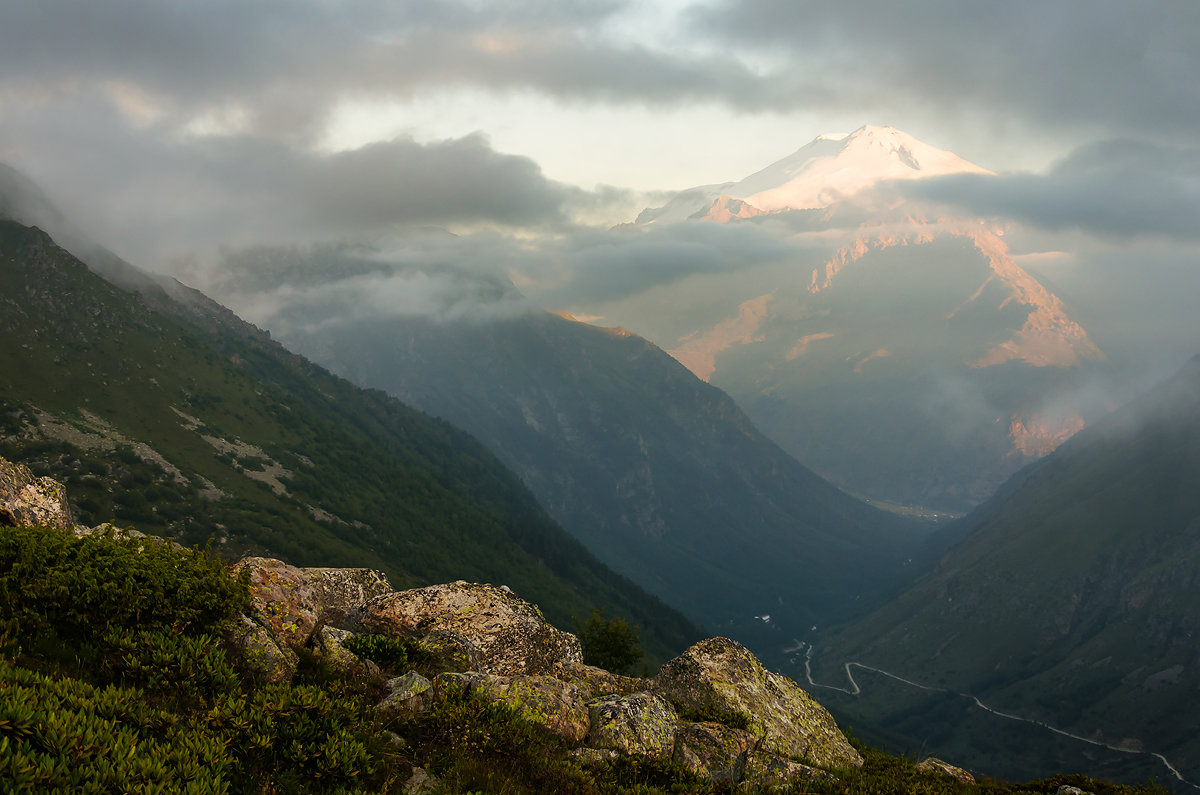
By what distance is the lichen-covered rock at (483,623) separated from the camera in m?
30.8

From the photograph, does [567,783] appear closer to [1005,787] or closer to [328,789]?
[328,789]

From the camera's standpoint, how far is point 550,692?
22.6 meters

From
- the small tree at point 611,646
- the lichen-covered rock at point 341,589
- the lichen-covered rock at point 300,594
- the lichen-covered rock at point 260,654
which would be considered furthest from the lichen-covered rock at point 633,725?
the small tree at point 611,646

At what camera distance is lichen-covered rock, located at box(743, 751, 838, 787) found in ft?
76.3

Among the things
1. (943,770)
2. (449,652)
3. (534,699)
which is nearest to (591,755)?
(534,699)

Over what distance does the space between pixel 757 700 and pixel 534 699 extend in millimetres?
13793

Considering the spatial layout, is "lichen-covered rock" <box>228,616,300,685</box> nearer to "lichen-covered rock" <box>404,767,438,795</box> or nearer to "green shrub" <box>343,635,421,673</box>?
"green shrub" <box>343,635,421,673</box>

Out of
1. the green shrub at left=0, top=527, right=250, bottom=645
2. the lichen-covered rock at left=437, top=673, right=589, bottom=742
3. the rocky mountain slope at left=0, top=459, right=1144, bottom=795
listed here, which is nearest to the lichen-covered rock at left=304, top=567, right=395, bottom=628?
the rocky mountain slope at left=0, top=459, right=1144, bottom=795

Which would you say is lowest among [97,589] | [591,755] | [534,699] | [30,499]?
[591,755]

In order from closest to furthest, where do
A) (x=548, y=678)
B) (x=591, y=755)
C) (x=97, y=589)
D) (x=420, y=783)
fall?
(x=420, y=783) < (x=97, y=589) < (x=591, y=755) < (x=548, y=678)

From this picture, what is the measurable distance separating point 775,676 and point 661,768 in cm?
1671

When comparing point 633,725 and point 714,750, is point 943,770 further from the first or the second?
point 633,725

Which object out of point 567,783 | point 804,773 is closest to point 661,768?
point 567,783

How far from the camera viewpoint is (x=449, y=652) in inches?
1066
